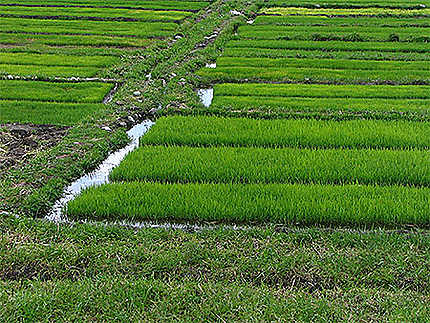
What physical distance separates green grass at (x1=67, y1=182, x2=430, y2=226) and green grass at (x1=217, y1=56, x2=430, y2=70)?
546cm

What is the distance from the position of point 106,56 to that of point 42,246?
7.33 metres

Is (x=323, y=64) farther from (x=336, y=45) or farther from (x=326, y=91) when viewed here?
(x=326, y=91)

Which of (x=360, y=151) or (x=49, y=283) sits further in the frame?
(x=360, y=151)

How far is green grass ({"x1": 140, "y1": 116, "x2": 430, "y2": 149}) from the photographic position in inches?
238

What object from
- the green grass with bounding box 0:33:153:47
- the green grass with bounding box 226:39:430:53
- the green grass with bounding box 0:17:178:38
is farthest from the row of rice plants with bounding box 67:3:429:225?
the green grass with bounding box 0:17:178:38

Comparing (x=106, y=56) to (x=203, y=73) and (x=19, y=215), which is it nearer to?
(x=203, y=73)

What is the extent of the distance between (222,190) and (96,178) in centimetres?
151

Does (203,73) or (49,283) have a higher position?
(203,73)

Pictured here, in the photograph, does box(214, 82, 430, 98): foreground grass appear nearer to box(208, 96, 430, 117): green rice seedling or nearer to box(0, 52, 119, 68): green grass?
box(208, 96, 430, 117): green rice seedling

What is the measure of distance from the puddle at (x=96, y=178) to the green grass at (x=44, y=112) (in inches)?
35.3

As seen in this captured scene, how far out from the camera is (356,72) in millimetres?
9391

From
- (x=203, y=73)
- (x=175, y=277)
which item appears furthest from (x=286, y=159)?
(x=203, y=73)

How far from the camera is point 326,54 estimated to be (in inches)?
418

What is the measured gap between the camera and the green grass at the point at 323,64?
9.74m
